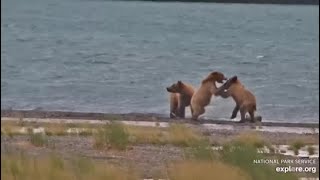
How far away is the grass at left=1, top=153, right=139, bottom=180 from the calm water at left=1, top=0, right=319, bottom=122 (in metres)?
4.62

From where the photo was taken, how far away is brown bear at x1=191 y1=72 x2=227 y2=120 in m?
16.9

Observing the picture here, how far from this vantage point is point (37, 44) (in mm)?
53906

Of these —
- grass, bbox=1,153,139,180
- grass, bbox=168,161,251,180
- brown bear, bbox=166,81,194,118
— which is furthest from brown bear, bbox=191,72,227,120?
grass, bbox=168,161,251,180

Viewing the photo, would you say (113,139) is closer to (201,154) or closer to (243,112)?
(201,154)

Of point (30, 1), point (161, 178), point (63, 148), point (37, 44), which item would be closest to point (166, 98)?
point (63, 148)

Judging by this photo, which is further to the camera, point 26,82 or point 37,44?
point 37,44

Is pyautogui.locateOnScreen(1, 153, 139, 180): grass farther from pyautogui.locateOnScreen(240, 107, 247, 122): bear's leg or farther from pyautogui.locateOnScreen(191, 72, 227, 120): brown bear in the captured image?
pyautogui.locateOnScreen(240, 107, 247, 122): bear's leg

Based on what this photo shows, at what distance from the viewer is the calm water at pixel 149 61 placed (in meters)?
24.5

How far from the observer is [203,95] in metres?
17.2

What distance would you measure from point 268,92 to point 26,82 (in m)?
6.64

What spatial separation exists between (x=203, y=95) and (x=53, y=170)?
9291 mm

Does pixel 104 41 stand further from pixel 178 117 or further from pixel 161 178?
pixel 161 178

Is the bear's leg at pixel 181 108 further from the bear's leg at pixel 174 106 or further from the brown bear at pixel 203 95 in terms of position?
the brown bear at pixel 203 95

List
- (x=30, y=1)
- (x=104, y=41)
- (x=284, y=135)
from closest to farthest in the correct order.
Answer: (x=284, y=135) < (x=104, y=41) < (x=30, y=1)
